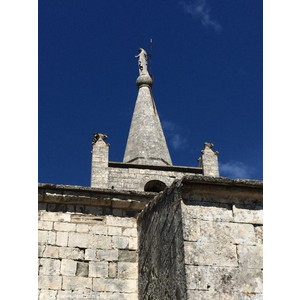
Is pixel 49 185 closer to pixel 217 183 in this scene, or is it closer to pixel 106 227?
pixel 106 227

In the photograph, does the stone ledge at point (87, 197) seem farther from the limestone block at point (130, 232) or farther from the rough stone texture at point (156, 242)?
the limestone block at point (130, 232)

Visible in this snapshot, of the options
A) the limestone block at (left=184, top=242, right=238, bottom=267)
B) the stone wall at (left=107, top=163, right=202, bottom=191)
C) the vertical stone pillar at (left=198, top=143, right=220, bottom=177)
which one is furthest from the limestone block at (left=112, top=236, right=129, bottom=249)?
the vertical stone pillar at (left=198, top=143, right=220, bottom=177)

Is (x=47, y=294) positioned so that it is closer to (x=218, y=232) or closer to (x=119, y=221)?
(x=119, y=221)

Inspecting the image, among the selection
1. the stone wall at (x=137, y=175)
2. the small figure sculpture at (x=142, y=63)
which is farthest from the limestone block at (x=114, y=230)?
the small figure sculpture at (x=142, y=63)

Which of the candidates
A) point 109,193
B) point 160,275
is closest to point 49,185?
point 109,193

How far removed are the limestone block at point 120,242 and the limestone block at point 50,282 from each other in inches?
32.2

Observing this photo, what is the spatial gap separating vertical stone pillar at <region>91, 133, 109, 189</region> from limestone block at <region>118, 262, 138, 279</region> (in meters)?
10.1

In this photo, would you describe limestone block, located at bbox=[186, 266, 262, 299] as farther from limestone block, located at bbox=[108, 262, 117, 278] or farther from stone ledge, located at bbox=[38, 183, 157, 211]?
stone ledge, located at bbox=[38, 183, 157, 211]

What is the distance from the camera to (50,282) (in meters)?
6.21

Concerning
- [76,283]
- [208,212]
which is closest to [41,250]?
[76,283]

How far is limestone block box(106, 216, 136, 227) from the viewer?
6777 millimetres

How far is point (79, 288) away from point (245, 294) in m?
2.67

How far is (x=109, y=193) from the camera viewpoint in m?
7.00

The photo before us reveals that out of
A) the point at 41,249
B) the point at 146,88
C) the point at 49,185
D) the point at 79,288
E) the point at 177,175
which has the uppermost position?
the point at 146,88
